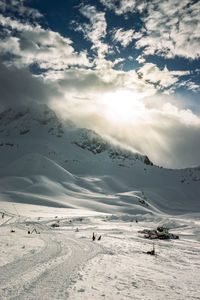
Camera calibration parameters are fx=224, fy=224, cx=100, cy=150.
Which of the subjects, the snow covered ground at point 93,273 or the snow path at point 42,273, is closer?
the snow path at point 42,273

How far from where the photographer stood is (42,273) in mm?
7812

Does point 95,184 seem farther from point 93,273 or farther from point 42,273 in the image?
point 42,273

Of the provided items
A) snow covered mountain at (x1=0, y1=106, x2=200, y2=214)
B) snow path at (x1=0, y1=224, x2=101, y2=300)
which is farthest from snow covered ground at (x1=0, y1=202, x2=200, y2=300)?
snow covered mountain at (x1=0, y1=106, x2=200, y2=214)

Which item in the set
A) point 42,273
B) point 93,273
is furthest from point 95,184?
point 42,273

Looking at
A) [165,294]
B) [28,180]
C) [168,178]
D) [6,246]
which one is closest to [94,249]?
[6,246]

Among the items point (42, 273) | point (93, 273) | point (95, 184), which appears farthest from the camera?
point (95, 184)

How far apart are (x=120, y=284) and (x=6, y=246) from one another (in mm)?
7596

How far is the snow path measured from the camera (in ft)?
20.4

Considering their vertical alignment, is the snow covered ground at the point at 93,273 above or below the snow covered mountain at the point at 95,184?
below

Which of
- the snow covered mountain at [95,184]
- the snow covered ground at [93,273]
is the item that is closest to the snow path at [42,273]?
the snow covered ground at [93,273]

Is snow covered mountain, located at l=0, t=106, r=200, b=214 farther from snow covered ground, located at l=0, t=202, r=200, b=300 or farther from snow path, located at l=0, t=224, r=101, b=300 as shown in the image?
snow path, located at l=0, t=224, r=101, b=300

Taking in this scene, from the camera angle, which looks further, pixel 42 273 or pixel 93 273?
pixel 93 273

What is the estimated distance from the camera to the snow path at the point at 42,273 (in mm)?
6215

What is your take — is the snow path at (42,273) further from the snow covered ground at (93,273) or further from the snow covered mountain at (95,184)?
the snow covered mountain at (95,184)
